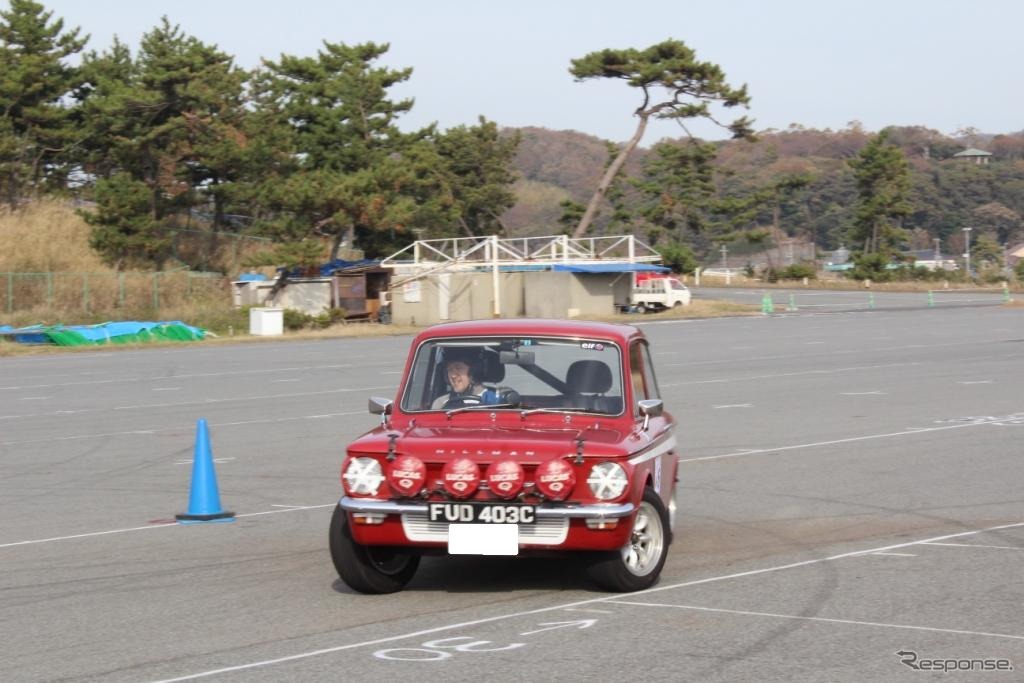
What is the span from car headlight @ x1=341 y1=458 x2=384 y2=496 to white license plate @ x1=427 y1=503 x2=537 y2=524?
0.38 metres

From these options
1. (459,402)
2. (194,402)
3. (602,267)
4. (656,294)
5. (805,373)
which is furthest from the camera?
(656,294)

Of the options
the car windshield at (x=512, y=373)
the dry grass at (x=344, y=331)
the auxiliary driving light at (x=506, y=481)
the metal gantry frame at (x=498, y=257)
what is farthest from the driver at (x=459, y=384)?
the metal gantry frame at (x=498, y=257)

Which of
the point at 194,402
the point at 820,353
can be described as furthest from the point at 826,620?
the point at 820,353

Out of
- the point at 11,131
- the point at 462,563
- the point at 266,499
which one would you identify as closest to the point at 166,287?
the point at 11,131

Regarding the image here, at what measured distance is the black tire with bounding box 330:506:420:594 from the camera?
7.54 meters

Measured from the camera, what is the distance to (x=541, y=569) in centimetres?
838

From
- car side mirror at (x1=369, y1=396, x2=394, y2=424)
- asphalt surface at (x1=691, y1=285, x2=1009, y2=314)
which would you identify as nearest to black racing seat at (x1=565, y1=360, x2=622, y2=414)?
car side mirror at (x1=369, y1=396, x2=394, y2=424)

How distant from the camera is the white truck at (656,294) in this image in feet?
211

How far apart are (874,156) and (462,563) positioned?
10628 centimetres

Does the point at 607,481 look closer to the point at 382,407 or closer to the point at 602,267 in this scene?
the point at 382,407

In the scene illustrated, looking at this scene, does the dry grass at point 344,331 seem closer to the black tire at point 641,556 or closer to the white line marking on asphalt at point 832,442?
the white line marking on asphalt at point 832,442

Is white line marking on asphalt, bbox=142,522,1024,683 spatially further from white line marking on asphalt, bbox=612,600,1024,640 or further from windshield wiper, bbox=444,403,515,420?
windshield wiper, bbox=444,403,515,420

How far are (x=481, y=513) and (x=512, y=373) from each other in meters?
1.54

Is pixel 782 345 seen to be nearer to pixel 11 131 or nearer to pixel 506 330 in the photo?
pixel 506 330
